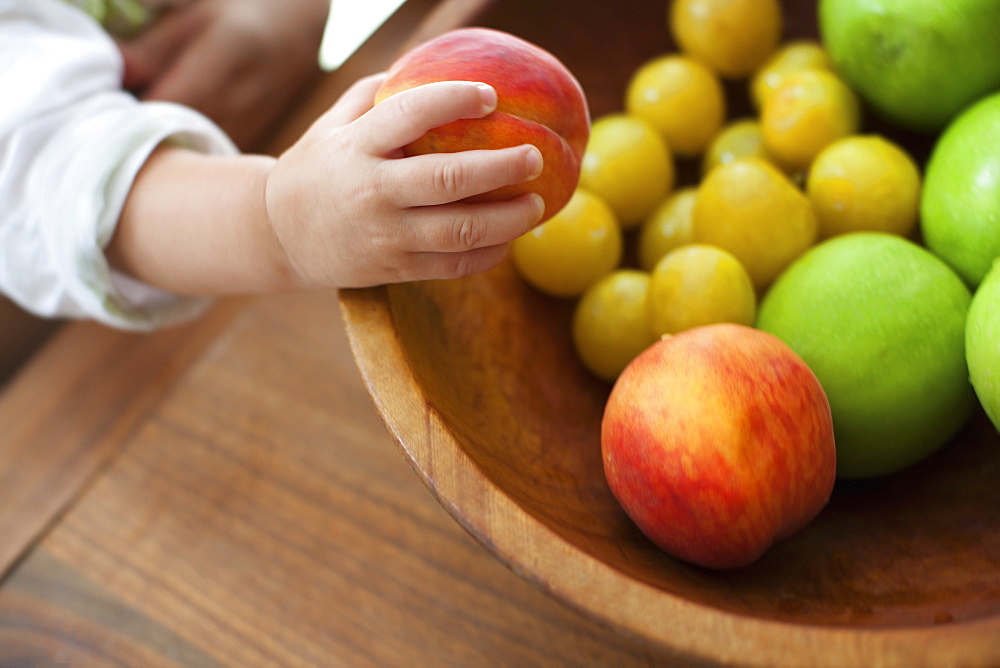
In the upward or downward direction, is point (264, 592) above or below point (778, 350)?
below

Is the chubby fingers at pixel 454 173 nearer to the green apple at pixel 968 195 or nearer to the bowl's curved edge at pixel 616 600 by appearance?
the bowl's curved edge at pixel 616 600

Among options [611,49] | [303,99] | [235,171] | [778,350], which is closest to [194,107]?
[303,99]

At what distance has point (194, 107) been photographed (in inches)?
27.5

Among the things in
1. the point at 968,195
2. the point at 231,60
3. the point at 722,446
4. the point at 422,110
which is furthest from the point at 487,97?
the point at 231,60

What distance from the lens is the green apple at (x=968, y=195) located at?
44 centimetres

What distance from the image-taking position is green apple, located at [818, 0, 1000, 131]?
48 centimetres

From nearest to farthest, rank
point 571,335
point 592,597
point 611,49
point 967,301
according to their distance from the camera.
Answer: point 592,597, point 967,301, point 571,335, point 611,49

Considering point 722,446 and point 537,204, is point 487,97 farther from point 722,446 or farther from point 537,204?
point 722,446

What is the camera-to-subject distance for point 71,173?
1.69ft

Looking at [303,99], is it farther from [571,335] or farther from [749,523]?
[749,523]

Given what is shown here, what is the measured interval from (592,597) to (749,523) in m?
0.09

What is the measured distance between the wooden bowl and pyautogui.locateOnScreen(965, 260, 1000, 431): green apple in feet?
0.22

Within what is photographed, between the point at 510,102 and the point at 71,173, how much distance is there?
0.35 metres

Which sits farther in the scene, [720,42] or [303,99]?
[303,99]
